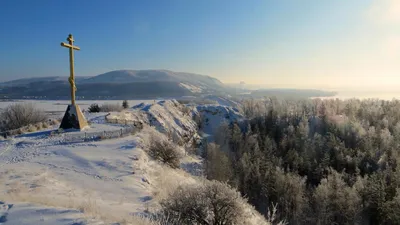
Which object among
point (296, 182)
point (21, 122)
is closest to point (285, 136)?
point (296, 182)

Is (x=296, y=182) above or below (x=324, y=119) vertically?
Result: below

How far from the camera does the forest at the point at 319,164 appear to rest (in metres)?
32.8

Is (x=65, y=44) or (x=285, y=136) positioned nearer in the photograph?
(x=65, y=44)

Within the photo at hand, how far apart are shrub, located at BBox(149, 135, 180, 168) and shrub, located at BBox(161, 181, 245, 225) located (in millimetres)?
9426

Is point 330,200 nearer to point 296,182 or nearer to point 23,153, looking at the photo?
point 296,182

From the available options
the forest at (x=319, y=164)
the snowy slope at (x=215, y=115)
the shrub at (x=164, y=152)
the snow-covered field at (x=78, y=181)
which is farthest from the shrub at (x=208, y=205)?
the snowy slope at (x=215, y=115)

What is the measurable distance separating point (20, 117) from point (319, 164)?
4416 centimetres

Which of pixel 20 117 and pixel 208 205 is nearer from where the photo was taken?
pixel 208 205

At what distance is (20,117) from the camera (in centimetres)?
3200

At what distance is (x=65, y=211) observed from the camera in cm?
621

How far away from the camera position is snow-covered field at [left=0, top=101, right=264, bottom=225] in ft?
20.2

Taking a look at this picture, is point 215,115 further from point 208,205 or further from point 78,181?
point 208,205

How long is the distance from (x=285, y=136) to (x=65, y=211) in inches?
2362

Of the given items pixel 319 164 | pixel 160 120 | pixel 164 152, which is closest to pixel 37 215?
pixel 164 152
